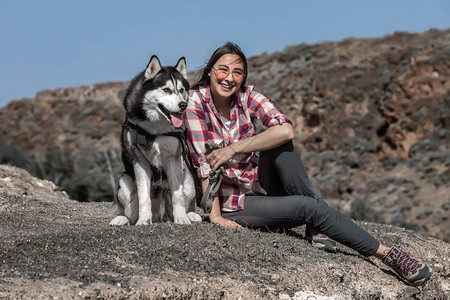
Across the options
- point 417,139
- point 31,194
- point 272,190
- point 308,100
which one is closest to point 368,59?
point 308,100

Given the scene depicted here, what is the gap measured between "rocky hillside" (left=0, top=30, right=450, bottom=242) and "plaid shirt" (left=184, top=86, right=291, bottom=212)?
11620 mm

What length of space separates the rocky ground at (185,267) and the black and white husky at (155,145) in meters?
0.39

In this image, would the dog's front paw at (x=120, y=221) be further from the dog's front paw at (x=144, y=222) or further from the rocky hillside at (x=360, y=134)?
the rocky hillside at (x=360, y=134)

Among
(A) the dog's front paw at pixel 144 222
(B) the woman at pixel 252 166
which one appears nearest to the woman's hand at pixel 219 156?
(B) the woman at pixel 252 166

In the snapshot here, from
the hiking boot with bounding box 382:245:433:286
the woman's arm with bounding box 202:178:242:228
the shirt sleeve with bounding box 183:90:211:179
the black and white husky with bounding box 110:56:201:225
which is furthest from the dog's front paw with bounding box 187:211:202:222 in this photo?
the hiking boot with bounding box 382:245:433:286

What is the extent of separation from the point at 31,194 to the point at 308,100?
1865 centimetres

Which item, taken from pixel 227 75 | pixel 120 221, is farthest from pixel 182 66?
pixel 120 221

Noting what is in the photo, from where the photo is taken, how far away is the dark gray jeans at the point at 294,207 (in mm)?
5199

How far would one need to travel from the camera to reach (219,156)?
5125 mm

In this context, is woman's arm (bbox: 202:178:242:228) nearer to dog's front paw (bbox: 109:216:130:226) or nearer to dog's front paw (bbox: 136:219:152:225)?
dog's front paw (bbox: 136:219:152:225)

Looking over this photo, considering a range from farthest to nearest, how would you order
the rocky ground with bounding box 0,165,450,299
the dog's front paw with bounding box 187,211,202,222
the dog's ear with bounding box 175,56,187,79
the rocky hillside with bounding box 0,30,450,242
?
the rocky hillside with bounding box 0,30,450,242
the dog's front paw with bounding box 187,211,202,222
the dog's ear with bounding box 175,56,187,79
the rocky ground with bounding box 0,165,450,299

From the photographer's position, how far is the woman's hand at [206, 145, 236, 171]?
512cm

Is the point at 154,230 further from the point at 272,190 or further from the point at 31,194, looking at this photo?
the point at 31,194

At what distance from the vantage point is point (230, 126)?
5496mm
